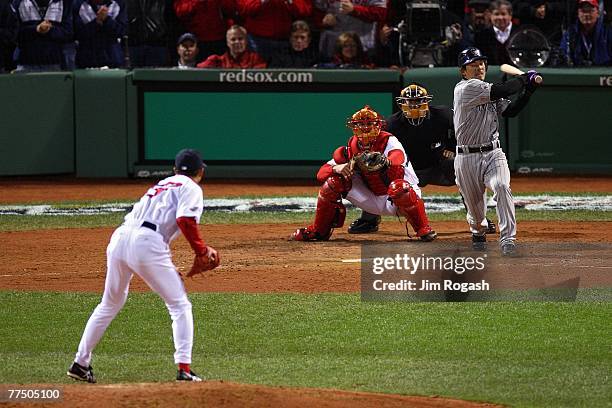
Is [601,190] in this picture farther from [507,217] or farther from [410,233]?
[507,217]

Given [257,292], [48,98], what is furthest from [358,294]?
[48,98]

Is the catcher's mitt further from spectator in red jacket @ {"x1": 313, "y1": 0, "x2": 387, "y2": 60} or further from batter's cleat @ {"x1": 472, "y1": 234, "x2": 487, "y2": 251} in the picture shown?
spectator in red jacket @ {"x1": 313, "y1": 0, "x2": 387, "y2": 60}

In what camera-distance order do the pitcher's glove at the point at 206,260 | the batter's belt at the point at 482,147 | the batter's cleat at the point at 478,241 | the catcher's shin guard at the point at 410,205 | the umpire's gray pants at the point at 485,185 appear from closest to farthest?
the pitcher's glove at the point at 206,260
the umpire's gray pants at the point at 485,185
the batter's belt at the point at 482,147
the batter's cleat at the point at 478,241
the catcher's shin guard at the point at 410,205

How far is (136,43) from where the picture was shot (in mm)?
18922

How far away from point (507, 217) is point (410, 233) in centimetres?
226

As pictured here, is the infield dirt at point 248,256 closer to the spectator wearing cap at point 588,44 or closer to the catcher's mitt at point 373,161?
the catcher's mitt at point 373,161

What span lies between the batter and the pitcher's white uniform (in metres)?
4.79

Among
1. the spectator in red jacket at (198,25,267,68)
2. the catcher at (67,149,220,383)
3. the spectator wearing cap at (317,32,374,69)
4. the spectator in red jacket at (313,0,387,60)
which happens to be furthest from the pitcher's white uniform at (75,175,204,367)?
the spectator in red jacket at (313,0,387,60)

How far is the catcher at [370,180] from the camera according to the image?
1285 cm

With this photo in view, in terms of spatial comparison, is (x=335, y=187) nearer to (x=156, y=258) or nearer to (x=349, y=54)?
(x=349, y=54)

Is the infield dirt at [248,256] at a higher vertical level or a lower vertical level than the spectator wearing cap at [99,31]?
lower

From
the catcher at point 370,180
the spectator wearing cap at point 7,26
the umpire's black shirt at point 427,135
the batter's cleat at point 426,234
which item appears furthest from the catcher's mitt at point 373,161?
the spectator wearing cap at point 7,26

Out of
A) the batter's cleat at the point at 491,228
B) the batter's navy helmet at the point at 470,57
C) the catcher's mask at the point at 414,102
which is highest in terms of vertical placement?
the batter's navy helmet at the point at 470,57

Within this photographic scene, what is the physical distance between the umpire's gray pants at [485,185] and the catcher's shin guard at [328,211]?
4.44 feet
